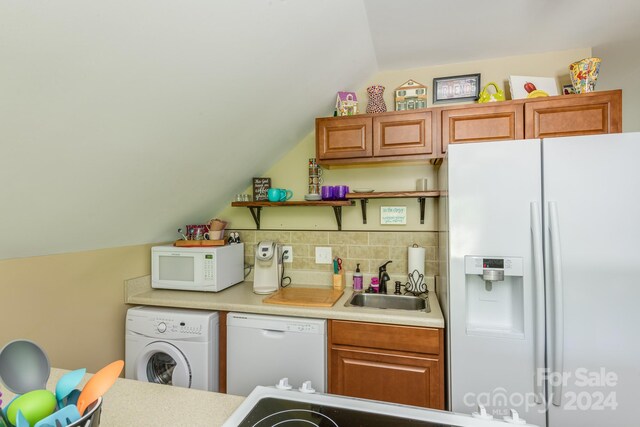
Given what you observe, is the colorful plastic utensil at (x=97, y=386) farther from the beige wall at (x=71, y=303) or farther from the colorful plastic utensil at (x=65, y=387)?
the beige wall at (x=71, y=303)

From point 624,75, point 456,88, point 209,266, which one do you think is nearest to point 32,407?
point 209,266

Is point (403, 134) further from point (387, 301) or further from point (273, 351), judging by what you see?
point (273, 351)

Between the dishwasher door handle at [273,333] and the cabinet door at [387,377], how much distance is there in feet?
1.05

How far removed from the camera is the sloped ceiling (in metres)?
0.91

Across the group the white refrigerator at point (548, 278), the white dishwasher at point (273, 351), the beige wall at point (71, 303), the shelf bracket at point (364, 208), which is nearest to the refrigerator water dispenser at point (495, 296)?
the white refrigerator at point (548, 278)

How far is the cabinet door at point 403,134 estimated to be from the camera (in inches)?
75.7

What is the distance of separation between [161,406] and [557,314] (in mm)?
1593

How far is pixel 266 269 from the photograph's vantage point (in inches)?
87.0

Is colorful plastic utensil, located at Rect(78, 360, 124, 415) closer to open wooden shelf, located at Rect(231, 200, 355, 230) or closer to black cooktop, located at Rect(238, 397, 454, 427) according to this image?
black cooktop, located at Rect(238, 397, 454, 427)

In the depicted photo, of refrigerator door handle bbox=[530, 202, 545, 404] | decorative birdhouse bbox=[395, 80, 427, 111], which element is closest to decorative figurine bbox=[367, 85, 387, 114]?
decorative birdhouse bbox=[395, 80, 427, 111]

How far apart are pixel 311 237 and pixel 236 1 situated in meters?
1.71

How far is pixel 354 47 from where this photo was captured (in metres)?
1.87

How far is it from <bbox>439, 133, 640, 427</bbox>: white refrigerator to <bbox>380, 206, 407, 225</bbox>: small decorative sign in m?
0.75

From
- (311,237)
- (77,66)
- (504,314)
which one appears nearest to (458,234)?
(504,314)
